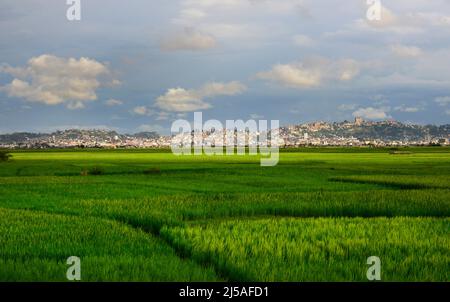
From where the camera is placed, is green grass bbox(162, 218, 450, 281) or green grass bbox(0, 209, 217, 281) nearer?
green grass bbox(0, 209, 217, 281)

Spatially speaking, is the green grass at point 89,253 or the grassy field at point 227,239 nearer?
the green grass at point 89,253

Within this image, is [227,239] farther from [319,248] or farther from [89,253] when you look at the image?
[89,253]

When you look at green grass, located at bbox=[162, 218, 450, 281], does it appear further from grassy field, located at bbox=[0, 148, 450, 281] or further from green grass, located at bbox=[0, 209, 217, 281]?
green grass, located at bbox=[0, 209, 217, 281]

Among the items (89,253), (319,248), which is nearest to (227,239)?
(319,248)

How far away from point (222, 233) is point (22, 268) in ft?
14.4

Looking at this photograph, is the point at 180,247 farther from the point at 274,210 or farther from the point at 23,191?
the point at 23,191

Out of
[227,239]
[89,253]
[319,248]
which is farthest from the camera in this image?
[227,239]

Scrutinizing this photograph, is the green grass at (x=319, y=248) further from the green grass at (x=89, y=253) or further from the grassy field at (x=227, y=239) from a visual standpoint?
the green grass at (x=89, y=253)

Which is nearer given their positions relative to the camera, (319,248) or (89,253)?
(89,253)

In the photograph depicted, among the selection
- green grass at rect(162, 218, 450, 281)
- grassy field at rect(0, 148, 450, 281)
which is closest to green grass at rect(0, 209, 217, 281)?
grassy field at rect(0, 148, 450, 281)

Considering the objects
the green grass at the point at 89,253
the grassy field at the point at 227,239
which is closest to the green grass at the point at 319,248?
the grassy field at the point at 227,239

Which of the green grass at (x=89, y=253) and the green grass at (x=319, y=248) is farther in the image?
the green grass at (x=319, y=248)
